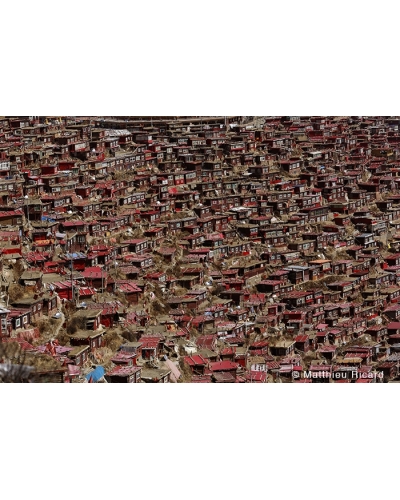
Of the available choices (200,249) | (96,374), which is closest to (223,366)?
(96,374)

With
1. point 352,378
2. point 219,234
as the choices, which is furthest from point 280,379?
point 219,234

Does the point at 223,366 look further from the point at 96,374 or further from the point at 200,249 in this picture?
the point at 200,249

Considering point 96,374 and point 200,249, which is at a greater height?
point 200,249

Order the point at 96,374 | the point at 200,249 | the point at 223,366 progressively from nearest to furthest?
1. the point at 96,374
2. the point at 223,366
3. the point at 200,249

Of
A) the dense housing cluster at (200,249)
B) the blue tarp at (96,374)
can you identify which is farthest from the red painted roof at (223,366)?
the blue tarp at (96,374)

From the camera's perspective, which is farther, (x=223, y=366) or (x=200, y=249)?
(x=200, y=249)

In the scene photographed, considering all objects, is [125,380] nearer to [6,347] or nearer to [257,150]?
[6,347]

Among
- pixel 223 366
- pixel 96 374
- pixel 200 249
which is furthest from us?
pixel 200 249
